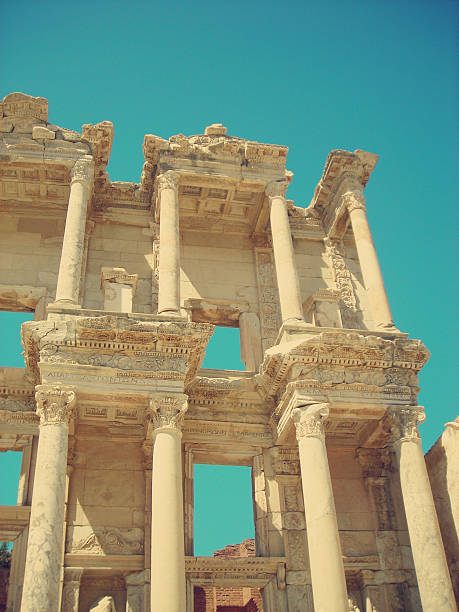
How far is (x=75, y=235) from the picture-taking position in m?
16.5

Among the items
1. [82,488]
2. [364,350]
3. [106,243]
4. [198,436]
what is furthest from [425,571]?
[106,243]

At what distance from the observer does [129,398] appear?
1448 centimetres

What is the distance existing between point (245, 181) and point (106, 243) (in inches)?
170

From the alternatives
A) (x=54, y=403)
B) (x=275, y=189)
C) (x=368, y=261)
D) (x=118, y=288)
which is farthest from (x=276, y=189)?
(x=54, y=403)

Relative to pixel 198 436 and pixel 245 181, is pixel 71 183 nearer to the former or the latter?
pixel 245 181

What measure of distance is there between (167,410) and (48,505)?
304cm

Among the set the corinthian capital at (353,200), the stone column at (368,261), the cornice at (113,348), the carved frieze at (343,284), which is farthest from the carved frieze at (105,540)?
the corinthian capital at (353,200)

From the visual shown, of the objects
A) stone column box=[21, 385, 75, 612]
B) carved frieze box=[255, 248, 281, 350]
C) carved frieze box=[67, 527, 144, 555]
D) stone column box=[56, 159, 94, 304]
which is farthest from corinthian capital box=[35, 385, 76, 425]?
carved frieze box=[255, 248, 281, 350]

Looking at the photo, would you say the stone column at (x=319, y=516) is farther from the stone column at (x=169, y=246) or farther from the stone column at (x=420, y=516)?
the stone column at (x=169, y=246)

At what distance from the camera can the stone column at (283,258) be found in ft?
54.4

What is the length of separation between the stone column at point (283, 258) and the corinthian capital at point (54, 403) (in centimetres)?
538

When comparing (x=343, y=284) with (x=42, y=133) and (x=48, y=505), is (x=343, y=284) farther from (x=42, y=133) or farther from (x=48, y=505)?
(x=48, y=505)

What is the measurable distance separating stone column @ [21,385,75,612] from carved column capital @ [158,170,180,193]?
21.6ft

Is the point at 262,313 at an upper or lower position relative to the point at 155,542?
upper
